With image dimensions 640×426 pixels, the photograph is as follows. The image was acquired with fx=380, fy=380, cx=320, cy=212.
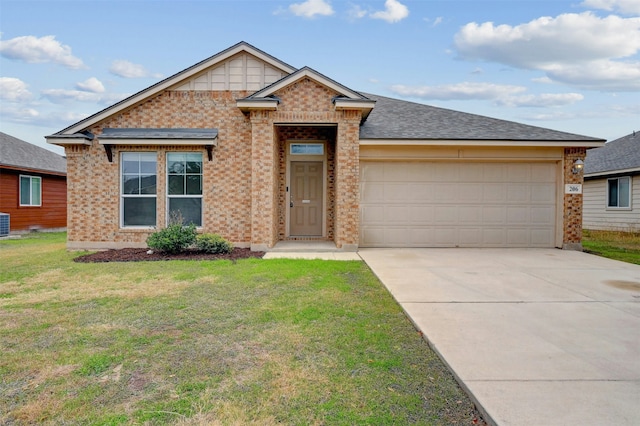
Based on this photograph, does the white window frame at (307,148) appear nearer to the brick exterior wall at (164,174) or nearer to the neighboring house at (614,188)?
the brick exterior wall at (164,174)

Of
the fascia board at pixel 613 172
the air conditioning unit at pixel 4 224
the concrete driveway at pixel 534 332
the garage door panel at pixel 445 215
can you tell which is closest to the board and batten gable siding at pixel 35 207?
the air conditioning unit at pixel 4 224

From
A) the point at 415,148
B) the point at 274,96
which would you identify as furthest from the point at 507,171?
the point at 274,96

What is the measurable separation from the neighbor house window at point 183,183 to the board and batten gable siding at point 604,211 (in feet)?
57.5

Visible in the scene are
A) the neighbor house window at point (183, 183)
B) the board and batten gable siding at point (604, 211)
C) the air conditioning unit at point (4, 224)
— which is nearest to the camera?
the neighbor house window at point (183, 183)

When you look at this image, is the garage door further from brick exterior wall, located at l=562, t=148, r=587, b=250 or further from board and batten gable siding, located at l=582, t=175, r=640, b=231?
board and batten gable siding, located at l=582, t=175, r=640, b=231

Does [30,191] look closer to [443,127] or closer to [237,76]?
[237,76]

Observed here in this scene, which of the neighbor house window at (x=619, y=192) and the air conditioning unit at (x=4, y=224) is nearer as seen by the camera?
the air conditioning unit at (x=4, y=224)

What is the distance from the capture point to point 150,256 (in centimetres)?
970

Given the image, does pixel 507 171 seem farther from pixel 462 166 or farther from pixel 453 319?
pixel 453 319

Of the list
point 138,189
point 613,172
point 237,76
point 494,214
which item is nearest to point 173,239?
point 138,189

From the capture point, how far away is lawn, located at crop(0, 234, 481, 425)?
2.66 metres

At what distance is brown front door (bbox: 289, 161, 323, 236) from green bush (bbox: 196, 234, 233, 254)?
8.91 feet

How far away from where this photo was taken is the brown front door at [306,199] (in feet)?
39.9

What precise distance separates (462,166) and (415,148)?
1591mm
